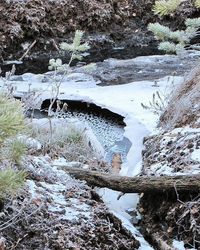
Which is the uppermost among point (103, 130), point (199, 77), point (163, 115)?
point (199, 77)

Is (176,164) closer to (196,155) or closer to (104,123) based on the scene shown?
(196,155)

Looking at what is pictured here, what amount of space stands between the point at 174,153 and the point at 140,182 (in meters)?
0.72

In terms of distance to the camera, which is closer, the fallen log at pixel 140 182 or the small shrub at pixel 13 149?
the small shrub at pixel 13 149

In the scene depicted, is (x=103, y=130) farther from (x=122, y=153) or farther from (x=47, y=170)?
(x=47, y=170)

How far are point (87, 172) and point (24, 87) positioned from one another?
13.6 ft

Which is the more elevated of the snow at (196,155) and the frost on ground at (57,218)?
the snow at (196,155)

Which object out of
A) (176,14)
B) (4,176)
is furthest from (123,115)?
(176,14)

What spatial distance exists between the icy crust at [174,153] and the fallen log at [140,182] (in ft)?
0.91

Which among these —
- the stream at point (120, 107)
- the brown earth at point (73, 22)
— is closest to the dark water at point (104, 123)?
the stream at point (120, 107)

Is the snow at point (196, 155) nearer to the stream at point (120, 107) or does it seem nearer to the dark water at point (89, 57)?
the stream at point (120, 107)

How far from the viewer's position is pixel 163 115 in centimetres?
568

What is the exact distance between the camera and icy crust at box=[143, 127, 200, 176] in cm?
407

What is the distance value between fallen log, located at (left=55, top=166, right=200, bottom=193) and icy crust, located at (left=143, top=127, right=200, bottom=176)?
276mm

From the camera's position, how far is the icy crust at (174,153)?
4074 millimetres
